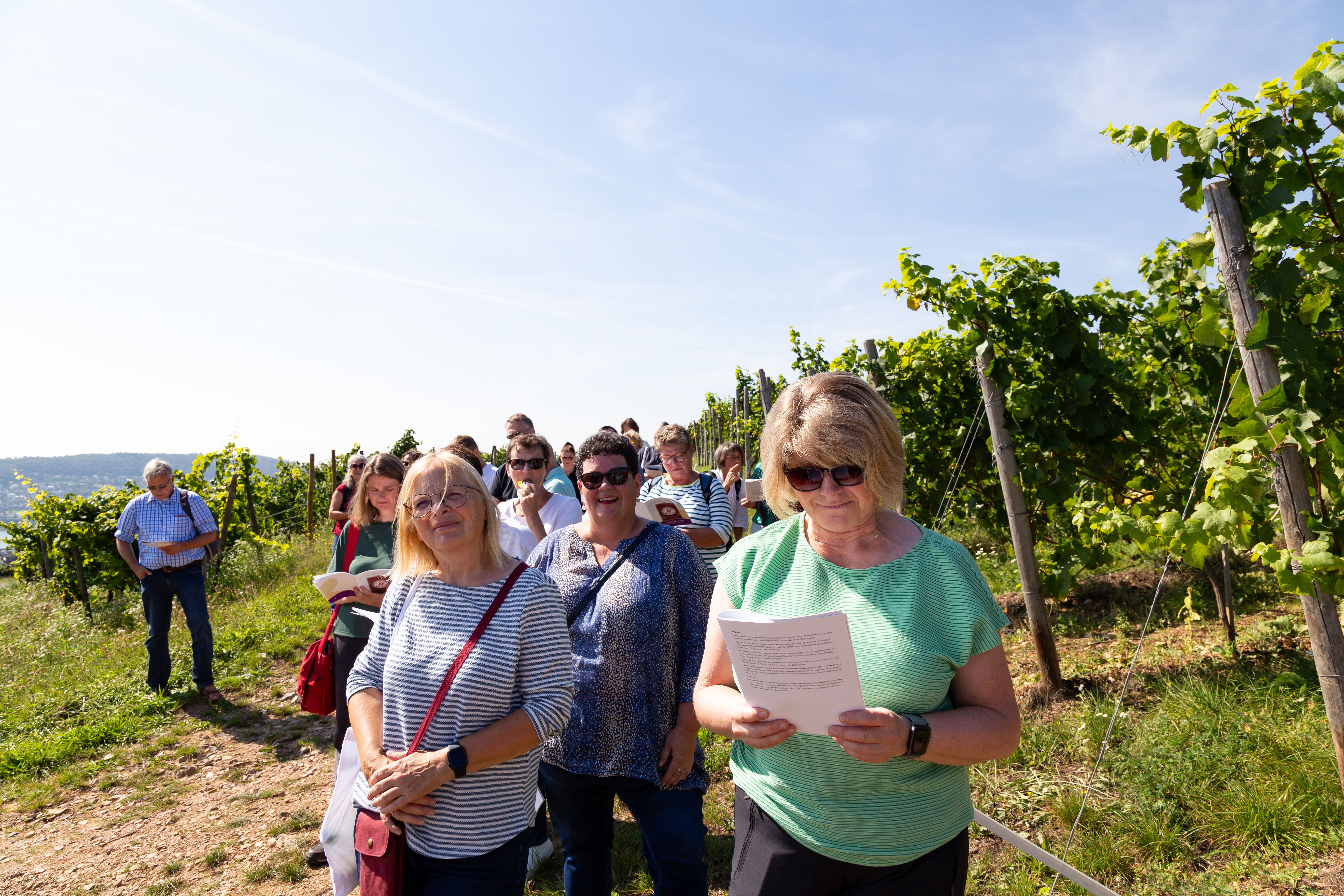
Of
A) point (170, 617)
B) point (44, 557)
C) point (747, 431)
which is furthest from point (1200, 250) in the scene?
point (44, 557)

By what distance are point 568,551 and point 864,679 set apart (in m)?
1.30

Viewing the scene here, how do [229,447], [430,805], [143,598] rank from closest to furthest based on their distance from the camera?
[430,805] < [143,598] < [229,447]

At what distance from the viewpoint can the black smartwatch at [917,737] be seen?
4.54ft

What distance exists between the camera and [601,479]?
2.55m

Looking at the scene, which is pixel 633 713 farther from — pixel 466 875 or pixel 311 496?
pixel 311 496

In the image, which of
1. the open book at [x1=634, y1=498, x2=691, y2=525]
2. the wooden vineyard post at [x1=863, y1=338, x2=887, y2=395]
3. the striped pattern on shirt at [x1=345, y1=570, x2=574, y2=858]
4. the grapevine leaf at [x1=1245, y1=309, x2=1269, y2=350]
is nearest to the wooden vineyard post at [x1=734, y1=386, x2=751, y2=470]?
the wooden vineyard post at [x1=863, y1=338, x2=887, y2=395]

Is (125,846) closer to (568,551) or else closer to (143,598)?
(143,598)

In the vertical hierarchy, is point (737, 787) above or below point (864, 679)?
below

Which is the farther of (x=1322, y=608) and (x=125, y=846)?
(x=125, y=846)

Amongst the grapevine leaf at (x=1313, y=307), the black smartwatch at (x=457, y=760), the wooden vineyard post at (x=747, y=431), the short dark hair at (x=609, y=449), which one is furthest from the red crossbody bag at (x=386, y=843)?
the wooden vineyard post at (x=747, y=431)

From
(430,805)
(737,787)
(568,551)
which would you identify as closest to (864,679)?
(737,787)

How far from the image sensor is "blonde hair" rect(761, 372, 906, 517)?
1552mm

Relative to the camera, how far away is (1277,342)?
261cm

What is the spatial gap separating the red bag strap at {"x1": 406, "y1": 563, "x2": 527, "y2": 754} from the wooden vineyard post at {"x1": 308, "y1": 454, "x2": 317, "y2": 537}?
13359 mm
